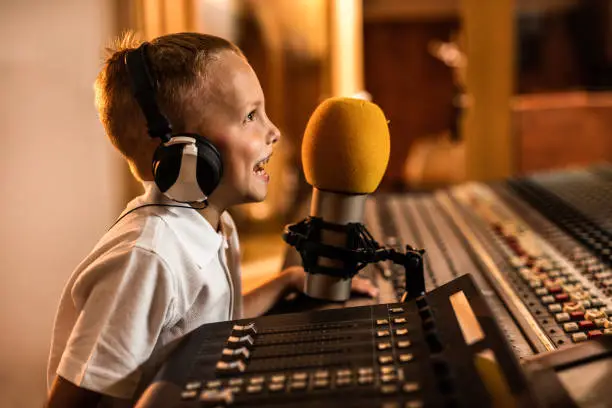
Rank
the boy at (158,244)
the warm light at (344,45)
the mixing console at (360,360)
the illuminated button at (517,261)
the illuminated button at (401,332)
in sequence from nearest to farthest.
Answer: the mixing console at (360,360) < the illuminated button at (401,332) < the boy at (158,244) < the illuminated button at (517,261) < the warm light at (344,45)

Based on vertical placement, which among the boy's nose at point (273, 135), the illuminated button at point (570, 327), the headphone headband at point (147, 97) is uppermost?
the headphone headband at point (147, 97)

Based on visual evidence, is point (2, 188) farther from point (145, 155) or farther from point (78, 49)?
point (145, 155)

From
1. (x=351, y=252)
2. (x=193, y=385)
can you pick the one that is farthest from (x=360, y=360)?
(x=351, y=252)

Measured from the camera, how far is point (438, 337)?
0.56 metres

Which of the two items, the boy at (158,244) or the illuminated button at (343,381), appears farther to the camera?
the boy at (158,244)

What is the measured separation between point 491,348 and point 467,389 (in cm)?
5

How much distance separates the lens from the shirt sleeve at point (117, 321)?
0.70 metres

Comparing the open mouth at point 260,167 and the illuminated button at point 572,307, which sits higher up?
the open mouth at point 260,167

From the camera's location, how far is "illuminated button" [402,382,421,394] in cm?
50

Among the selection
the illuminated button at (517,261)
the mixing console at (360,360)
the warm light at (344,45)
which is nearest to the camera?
the mixing console at (360,360)

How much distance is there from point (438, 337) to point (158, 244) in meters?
0.34

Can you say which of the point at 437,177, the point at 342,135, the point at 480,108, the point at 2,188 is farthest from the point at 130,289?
the point at 437,177

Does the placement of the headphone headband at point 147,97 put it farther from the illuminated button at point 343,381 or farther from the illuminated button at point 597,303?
the illuminated button at point 597,303

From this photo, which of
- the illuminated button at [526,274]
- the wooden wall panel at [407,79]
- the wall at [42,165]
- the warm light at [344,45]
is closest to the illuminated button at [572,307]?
the illuminated button at [526,274]
